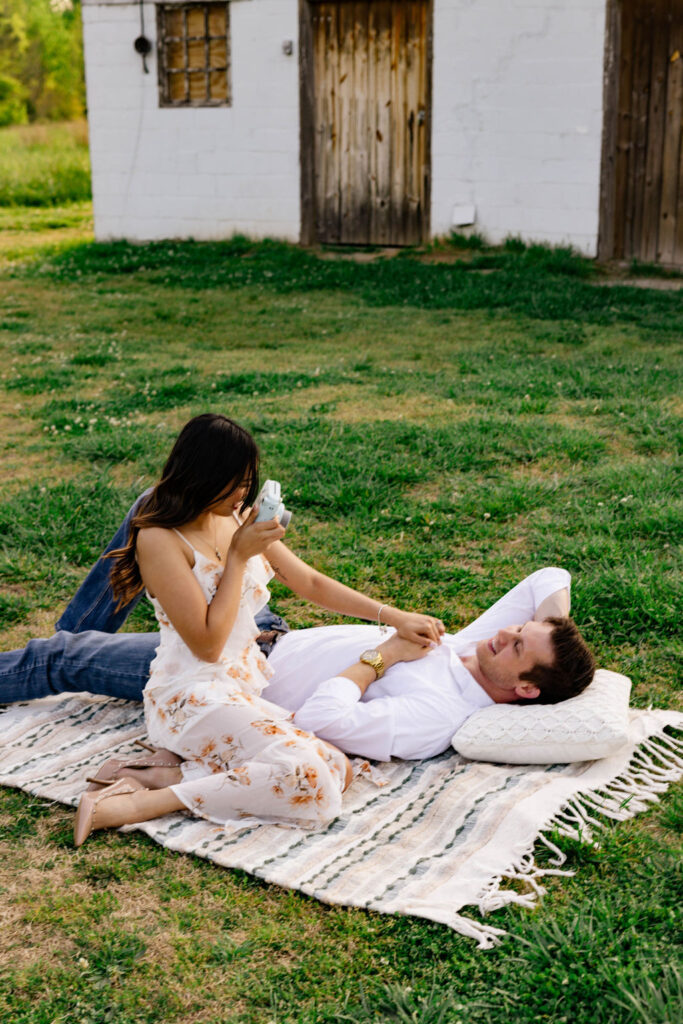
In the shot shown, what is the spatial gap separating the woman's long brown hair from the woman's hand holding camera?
112 millimetres

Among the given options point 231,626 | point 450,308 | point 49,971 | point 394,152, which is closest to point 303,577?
point 231,626

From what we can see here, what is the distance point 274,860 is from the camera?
2.76 m

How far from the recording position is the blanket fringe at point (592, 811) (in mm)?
2578

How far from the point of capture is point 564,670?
324 cm

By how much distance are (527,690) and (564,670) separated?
0.42ft

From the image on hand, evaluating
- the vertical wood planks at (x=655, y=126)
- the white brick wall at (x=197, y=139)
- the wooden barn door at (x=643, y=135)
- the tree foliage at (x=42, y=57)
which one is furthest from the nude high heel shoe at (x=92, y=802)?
the tree foliage at (x=42, y=57)

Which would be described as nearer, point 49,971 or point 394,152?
point 49,971

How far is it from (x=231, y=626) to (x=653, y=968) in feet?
4.53

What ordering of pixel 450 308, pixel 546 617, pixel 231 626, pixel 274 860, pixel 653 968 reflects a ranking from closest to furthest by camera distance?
1. pixel 653 968
2. pixel 274 860
3. pixel 231 626
4. pixel 546 617
5. pixel 450 308

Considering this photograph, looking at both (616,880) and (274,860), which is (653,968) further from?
(274,860)

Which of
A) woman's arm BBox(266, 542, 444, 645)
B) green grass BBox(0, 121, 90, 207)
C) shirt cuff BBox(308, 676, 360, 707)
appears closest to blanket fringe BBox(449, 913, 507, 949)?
shirt cuff BBox(308, 676, 360, 707)

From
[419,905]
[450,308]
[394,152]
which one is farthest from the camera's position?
[394,152]

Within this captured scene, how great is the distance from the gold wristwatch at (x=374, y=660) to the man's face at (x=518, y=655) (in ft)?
1.07

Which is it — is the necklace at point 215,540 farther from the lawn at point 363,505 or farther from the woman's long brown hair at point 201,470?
the lawn at point 363,505
